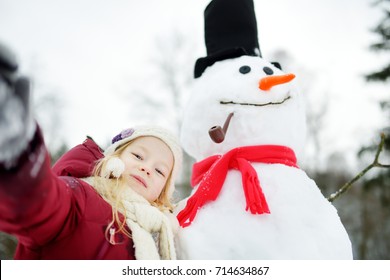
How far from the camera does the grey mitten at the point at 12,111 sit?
0.73 metres

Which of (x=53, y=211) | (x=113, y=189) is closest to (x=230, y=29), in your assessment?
(x=113, y=189)

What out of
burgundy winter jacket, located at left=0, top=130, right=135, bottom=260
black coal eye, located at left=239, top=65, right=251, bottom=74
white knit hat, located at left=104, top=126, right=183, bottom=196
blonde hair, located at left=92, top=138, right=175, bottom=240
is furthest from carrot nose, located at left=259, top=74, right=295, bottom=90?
burgundy winter jacket, located at left=0, top=130, right=135, bottom=260

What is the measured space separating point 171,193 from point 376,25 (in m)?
8.14

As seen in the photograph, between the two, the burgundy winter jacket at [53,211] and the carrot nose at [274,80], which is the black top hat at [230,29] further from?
the burgundy winter jacket at [53,211]

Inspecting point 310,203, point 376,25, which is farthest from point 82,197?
point 376,25

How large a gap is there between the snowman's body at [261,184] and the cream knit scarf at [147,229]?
0.11 m

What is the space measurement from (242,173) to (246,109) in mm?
304

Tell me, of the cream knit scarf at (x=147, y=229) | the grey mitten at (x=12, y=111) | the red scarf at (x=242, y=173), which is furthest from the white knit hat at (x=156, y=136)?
the grey mitten at (x=12, y=111)

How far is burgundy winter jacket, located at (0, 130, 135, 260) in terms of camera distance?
0.85 m
